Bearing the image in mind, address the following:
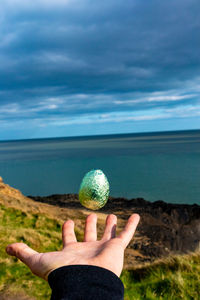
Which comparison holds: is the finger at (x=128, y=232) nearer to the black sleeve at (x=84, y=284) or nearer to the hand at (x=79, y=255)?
the hand at (x=79, y=255)

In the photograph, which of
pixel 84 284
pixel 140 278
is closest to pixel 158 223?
pixel 140 278

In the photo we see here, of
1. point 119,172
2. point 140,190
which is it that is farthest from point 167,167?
point 140,190

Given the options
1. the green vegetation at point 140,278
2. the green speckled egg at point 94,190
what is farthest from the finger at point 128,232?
the green vegetation at point 140,278

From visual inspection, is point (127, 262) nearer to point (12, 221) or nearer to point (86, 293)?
point (12, 221)

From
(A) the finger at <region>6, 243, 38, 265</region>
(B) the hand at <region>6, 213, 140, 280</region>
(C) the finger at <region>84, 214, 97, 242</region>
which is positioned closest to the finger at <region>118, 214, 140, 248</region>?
(B) the hand at <region>6, 213, 140, 280</region>

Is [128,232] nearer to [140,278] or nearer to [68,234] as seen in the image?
[68,234]

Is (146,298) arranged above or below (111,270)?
below

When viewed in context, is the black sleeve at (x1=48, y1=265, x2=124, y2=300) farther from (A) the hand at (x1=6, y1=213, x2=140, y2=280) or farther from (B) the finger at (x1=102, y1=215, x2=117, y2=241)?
(B) the finger at (x1=102, y1=215, x2=117, y2=241)
